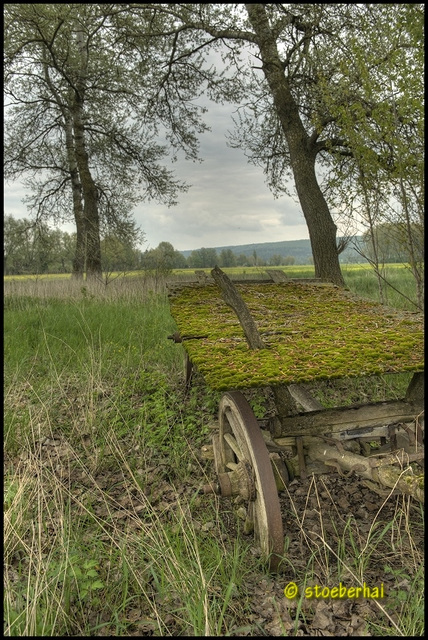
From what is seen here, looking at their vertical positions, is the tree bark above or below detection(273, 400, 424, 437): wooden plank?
above

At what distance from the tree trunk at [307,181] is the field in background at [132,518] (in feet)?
10.5

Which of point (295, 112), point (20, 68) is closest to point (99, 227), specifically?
point (20, 68)

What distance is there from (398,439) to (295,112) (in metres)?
7.55

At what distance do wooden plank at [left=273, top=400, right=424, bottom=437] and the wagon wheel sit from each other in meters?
0.37

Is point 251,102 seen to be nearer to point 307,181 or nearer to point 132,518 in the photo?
point 307,181

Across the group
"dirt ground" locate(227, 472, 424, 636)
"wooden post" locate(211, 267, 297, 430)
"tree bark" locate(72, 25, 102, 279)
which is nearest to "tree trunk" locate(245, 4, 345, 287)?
"dirt ground" locate(227, 472, 424, 636)

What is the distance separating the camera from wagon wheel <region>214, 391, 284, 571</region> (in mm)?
2568

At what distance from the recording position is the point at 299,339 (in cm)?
297

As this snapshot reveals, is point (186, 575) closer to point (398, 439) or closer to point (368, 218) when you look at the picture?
point (398, 439)

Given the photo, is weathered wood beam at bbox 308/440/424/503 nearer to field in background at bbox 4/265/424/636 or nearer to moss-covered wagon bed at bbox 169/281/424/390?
field in background at bbox 4/265/424/636

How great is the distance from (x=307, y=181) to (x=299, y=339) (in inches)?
264

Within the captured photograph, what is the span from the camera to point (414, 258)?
444 centimetres

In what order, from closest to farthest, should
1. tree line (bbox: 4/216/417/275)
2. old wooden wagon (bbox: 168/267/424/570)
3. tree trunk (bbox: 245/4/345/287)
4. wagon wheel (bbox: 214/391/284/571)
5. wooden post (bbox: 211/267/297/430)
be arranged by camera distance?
1. old wooden wagon (bbox: 168/267/424/570)
2. wagon wheel (bbox: 214/391/284/571)
3. wooden post (bbox: 211/267/297/430)
4. tree trunk (bbox: 245/4/345/287)
5. tree line (bbox: 4/216/417/275)

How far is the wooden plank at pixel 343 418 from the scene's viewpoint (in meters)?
3.05
